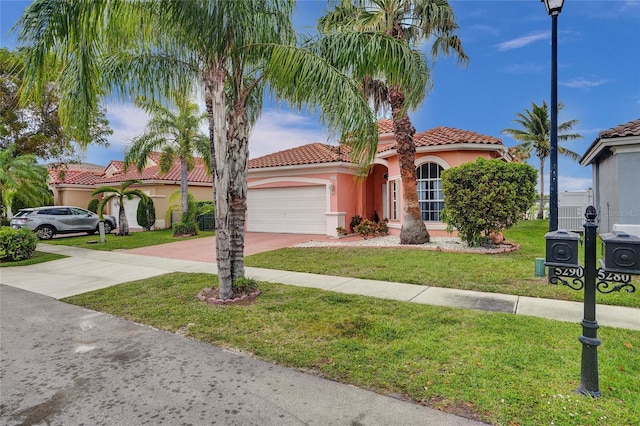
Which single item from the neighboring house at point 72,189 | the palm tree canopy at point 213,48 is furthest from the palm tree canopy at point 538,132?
the neighboring house at point 72,189

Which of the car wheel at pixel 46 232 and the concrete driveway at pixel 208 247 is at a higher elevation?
the car wheel at pixel 46 232

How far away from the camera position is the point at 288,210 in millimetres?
18188

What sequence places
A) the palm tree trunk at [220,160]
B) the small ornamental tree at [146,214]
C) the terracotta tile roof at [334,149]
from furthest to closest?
the small ornamental tree at [146,214], the terracotta tile roof at [334,149], the palm tree trunk at [220,160]

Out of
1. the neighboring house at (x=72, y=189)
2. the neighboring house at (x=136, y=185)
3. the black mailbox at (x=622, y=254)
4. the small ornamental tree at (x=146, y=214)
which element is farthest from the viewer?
the neighboring house at (x=72, y=189)

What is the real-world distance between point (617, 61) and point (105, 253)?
69.0 feet

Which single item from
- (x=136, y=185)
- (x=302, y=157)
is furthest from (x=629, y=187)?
(x=136, y=185)

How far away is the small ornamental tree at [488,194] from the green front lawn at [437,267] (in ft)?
3.44

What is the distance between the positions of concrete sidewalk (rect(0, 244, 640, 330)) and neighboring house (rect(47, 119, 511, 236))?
22.8ft

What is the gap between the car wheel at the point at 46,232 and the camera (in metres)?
19.1

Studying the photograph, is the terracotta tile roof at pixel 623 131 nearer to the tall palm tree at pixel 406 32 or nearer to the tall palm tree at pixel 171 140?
the tall palm tree at pixel 406 32

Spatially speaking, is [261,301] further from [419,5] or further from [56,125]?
[56,125]

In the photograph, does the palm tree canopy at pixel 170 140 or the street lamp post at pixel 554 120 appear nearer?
the street lamp post at pixel 554 120

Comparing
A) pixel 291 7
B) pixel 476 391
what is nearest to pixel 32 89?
pixel 291 7

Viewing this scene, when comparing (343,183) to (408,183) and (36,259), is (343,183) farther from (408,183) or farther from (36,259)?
(36,259)
